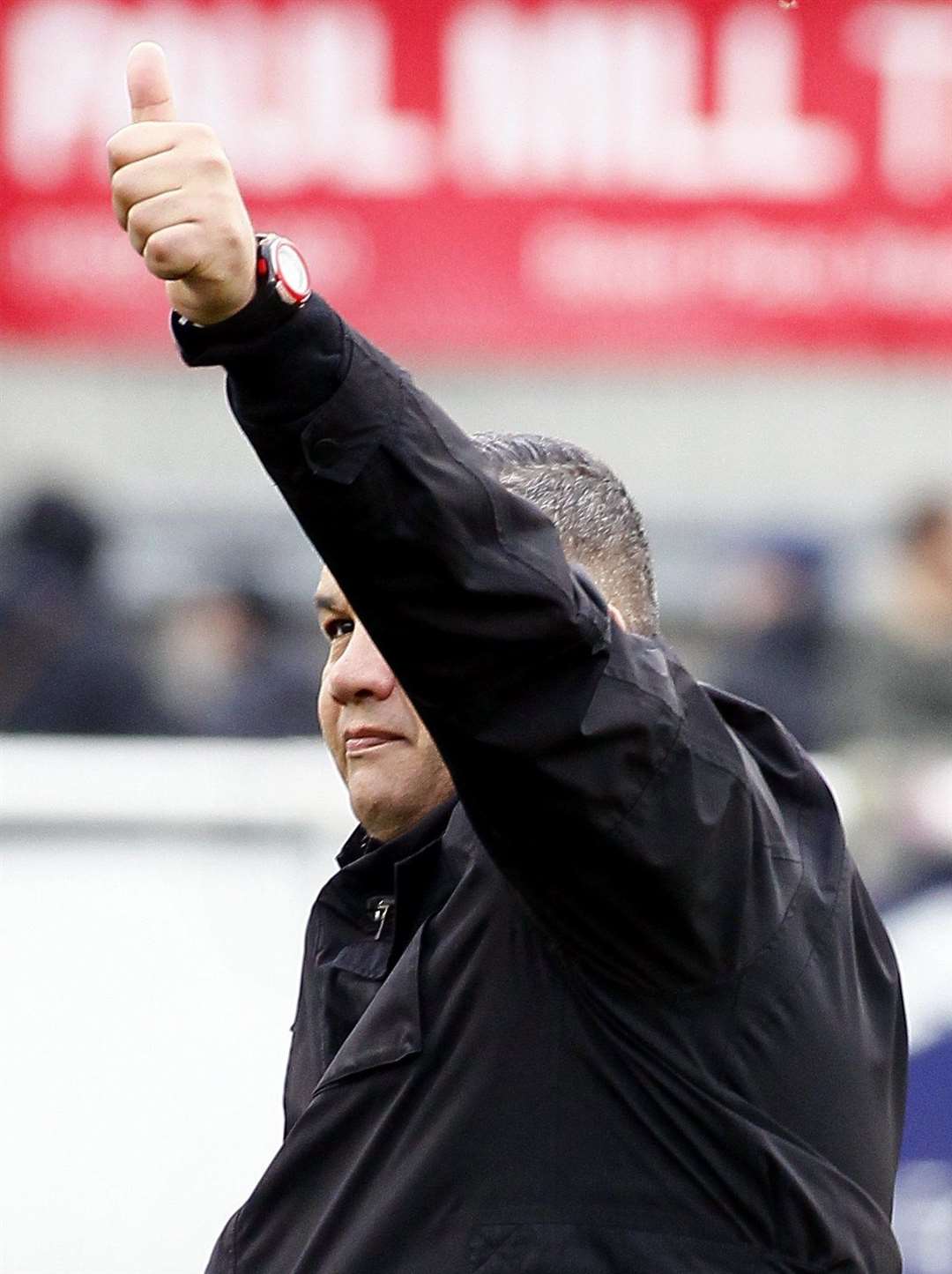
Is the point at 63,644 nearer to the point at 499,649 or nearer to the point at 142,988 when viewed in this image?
the point at 142,988

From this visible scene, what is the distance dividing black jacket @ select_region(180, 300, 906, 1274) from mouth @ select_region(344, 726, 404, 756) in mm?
122

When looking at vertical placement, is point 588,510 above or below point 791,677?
below

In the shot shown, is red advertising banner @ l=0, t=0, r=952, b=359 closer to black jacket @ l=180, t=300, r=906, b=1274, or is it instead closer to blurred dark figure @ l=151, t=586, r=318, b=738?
blurred dark figure @ l=151, t=586, r=318, b=738

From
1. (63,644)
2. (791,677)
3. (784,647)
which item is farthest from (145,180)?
(784,647)

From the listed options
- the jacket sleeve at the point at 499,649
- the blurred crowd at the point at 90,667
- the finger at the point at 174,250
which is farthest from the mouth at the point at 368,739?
the blurred crowd at the point at 90,667

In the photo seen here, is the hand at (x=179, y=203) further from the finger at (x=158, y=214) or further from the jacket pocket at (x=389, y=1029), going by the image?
the jacket pocket at (x=389, y=1029)

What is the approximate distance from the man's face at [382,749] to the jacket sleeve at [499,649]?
1.37ft

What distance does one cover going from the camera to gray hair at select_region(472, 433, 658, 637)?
2268 mm

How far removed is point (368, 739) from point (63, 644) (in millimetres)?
3908

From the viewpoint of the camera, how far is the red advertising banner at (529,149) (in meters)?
6.17

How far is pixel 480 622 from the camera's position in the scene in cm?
184

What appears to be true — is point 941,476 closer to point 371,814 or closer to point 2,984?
point 2,984

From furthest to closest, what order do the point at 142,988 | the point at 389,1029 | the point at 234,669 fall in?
the point at 234,669 → the point at 142,988 → the point at 389,1029

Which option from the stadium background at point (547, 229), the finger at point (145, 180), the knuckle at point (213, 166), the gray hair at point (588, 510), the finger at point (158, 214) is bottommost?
the gray hair at point (588, 510)
